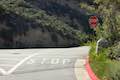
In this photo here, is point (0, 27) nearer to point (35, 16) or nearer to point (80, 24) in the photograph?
point (35, 16)

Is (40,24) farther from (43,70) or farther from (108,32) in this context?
(43,70)

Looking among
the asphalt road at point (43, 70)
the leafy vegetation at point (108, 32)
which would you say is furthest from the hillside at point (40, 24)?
the asphalt road at point (43, 70)

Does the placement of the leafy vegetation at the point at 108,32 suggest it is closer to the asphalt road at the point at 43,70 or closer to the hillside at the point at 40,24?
the asphalt road at the point at 43,70

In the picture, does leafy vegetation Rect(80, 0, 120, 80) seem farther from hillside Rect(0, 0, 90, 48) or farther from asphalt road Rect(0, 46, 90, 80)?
hillside Rect(0, 0, 90, 48)

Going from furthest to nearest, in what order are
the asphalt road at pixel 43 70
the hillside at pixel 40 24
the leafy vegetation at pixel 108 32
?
1. the hillside at pixel 40 24
2. the leafy vegetation at pixel 108 32
3. the asphalt road at pixel 43 70

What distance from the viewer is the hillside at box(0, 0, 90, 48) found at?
198ft

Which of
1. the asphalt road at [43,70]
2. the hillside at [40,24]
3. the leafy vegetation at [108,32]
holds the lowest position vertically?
the hillside at [40,24]

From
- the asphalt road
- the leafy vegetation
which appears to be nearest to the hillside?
the leafy vegetation

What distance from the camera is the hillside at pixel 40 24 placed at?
198ft

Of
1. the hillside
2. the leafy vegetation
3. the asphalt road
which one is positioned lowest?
the hillside

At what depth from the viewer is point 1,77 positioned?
1911 cm

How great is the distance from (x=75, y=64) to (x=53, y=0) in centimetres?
5257

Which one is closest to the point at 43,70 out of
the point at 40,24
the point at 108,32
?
the point at 108,32

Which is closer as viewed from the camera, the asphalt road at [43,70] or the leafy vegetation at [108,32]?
the asphalt road at [43,70]
